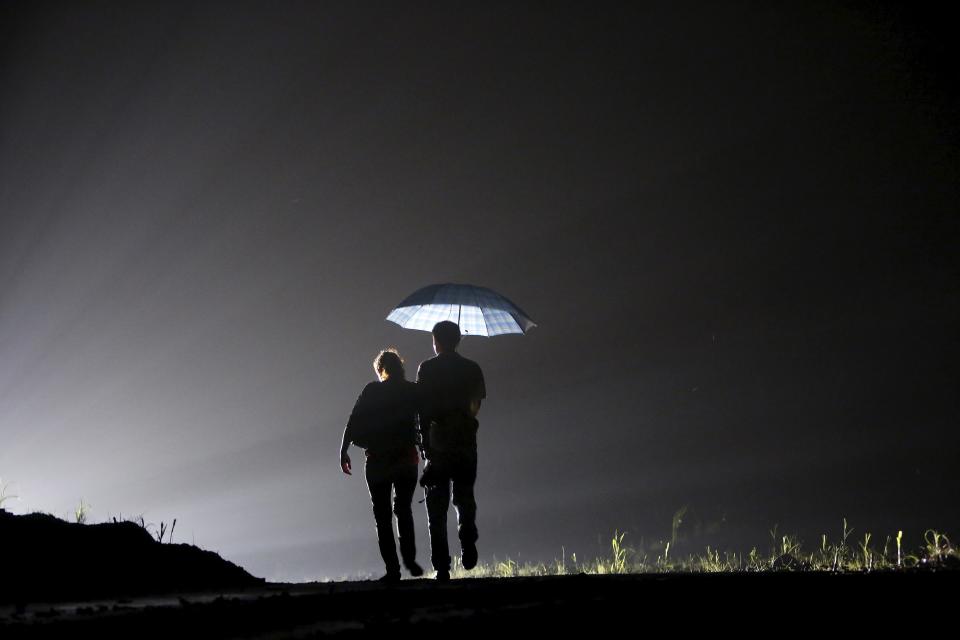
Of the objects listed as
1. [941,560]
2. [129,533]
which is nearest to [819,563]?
[941,560]

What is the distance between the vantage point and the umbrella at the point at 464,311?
7621 millimetres

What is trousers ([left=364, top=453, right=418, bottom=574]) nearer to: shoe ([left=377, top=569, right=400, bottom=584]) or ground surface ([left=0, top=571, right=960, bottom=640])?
shoe ([left=377, top=569, right=400, bottom=584])

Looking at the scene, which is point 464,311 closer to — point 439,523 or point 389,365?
point 389,365

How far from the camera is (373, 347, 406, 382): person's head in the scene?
6.63 meters

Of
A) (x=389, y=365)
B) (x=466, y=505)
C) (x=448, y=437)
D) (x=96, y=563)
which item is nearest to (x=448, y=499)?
(x=466, y=505)

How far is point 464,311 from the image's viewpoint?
26.6ft

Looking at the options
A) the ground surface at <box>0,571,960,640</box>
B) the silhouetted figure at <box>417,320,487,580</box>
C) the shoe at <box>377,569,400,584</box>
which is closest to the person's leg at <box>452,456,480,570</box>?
the silhouetted figure at <box>417,320,487,580</box>

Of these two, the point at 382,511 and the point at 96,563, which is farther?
the point at 382,511

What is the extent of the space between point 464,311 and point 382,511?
2.62 m

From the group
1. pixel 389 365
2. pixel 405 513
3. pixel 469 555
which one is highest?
pixel 389 365

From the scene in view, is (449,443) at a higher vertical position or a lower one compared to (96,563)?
higher

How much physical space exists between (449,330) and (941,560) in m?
5.59

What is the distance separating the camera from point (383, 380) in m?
6.67

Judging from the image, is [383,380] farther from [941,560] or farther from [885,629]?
[941,560]
